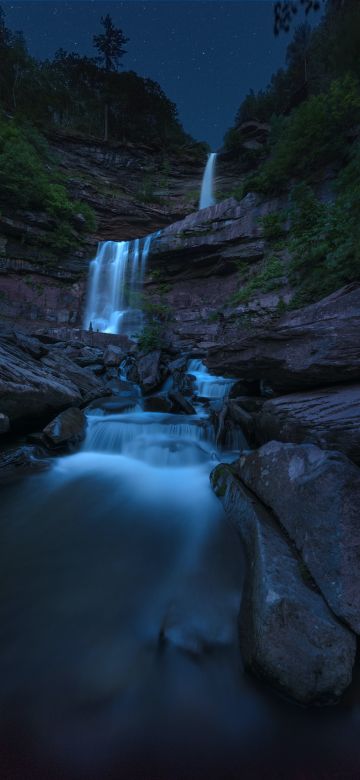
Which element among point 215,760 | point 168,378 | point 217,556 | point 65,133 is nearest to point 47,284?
point 168,378

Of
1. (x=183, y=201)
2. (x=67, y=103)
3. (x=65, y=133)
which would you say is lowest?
(x=183, y=201)

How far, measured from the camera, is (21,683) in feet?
5.47

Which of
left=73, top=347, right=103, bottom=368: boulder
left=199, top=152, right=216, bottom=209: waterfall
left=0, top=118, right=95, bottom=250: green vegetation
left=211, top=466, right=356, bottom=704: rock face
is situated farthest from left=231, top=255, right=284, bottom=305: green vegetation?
left=199, top=152, right=216, bottom=209: waterfall

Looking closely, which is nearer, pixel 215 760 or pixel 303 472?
pixel 215 760

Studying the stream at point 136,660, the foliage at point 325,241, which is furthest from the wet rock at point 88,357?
the stream at point 136,660

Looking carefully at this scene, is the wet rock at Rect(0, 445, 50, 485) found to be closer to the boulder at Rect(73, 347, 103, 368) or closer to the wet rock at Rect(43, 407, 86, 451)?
the wet rock at Rect(43, 407, 86, 451)

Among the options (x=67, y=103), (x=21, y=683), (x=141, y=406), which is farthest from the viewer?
(x=67, y=103)

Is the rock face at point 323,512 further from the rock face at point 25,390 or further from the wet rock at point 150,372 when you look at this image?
the wet rock at point 150,372

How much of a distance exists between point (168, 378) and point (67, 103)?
32970 millimetres

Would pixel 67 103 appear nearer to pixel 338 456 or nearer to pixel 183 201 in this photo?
pixel 183 201

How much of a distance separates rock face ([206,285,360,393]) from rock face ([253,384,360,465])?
23 cm

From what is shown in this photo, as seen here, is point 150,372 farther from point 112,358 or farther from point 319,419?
point 319,419

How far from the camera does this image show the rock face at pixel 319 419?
2.88 metres

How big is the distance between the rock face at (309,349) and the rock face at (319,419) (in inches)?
9.2
